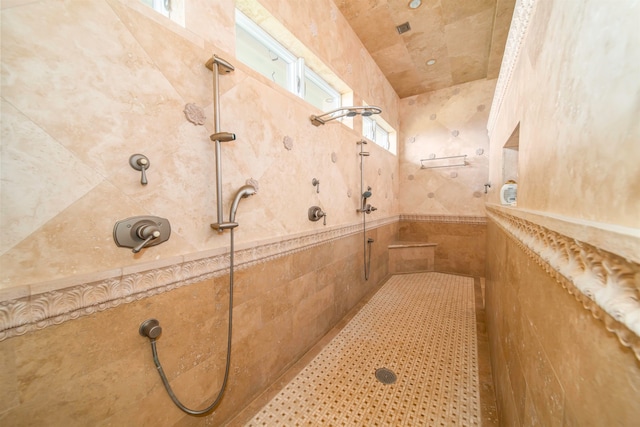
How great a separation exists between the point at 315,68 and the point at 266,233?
1625mm

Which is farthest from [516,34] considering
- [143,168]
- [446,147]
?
[446,147]

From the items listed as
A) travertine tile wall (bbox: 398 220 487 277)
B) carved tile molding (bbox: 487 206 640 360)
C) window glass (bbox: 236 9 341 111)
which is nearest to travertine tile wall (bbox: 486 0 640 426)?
carved tile molding (bbox: 487 206 640 360)

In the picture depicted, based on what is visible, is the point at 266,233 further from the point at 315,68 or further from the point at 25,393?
the point at 315,68

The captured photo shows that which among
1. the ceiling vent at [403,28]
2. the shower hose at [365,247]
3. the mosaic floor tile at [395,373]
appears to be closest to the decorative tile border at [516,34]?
the ceiling vent at [403,28]

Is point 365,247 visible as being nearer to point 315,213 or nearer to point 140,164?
point 315,213

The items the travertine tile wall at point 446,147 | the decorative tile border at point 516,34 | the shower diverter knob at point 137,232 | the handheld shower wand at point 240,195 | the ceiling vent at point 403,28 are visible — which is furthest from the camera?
the travertine tile wall at point 446,147

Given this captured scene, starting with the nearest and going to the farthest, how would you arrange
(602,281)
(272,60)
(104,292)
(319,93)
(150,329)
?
(602,281)
(104,292)
(150,329)
(272,60)
(319,93)

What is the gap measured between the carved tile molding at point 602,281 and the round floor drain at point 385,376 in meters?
1.39

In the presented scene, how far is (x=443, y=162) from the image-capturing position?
3.76m

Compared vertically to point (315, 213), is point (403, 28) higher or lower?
higher

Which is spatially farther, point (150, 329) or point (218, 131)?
point (218, 131)

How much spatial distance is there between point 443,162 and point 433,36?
1.85 meters

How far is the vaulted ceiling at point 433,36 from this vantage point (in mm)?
2150

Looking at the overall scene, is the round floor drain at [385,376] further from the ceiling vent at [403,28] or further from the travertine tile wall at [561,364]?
the ceiling vent at [403,28]
